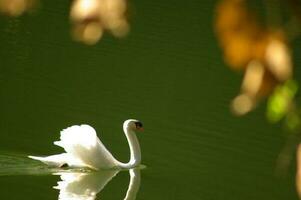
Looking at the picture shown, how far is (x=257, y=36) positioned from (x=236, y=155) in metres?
7.97

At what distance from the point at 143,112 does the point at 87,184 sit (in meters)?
2.75

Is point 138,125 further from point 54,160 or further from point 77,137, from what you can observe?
point 54,160

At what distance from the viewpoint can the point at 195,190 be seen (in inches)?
285

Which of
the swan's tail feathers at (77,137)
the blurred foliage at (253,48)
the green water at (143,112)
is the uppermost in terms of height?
the blurred foliage at (253,48)

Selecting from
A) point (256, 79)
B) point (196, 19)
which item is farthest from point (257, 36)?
point (196, 19)

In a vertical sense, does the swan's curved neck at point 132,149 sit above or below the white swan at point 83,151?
below

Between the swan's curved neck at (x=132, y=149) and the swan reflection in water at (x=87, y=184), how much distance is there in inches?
3.1

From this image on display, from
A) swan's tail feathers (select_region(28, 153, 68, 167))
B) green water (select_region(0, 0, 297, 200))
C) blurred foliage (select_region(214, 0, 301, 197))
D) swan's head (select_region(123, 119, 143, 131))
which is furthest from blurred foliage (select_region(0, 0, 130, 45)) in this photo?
swan's head (select_region(123, 119, 143, 131))

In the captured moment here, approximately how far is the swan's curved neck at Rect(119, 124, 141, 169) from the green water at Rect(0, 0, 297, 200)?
0.37ft

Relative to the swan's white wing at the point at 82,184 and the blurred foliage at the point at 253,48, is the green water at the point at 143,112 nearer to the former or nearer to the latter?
the swan's white wing at the point at 82,184

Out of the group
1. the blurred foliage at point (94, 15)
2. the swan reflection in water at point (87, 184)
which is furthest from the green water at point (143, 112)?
the blurred foliage at point (94, 15)

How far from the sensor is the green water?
7.46 metres

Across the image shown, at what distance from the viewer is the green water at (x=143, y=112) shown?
746 centimetres

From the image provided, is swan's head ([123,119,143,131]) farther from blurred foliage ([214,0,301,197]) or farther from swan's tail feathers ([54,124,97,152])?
blurred foliage ([214,0,301,197])
